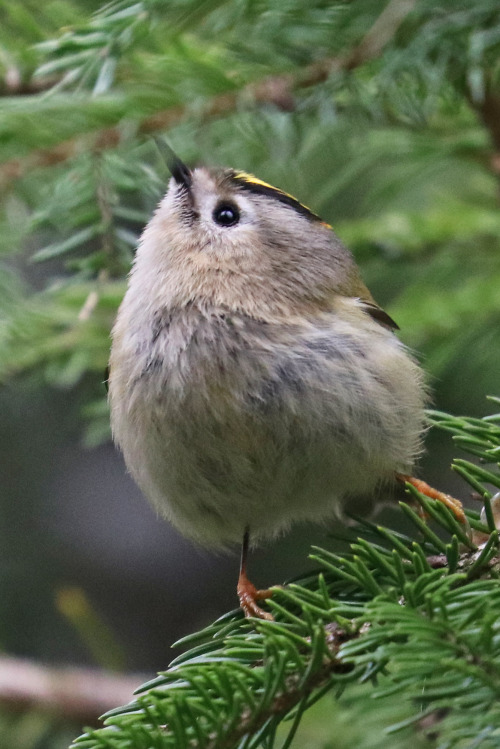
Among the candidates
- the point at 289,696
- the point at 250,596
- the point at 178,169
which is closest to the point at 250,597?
the point at 250,596

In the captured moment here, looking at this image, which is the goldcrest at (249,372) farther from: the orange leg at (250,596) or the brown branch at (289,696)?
the brown branch at (289,696)

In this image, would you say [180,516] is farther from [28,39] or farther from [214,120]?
[28,39]

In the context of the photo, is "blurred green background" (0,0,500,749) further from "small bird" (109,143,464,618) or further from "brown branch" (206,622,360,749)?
"brown branch" (206,622,360,749)

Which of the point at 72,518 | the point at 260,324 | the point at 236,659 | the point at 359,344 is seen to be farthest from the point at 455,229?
the point at 72,518

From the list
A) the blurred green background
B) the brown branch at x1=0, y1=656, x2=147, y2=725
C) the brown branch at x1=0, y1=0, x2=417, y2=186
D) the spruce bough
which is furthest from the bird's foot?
the brown branch at x1=0, y1=0, x2=417, y2=186

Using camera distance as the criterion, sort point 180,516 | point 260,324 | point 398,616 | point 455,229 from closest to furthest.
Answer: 1. point 398,616
2. point 260,324
3. point 180,516
4. point 455,229

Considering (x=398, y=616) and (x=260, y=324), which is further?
(x=260, y=324)

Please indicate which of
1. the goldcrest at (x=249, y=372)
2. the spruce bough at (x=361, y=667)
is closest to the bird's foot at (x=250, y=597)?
the goldcrest at (x=249, y=372)
